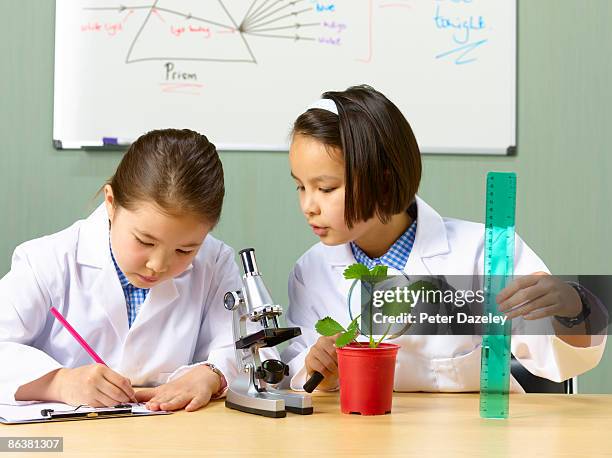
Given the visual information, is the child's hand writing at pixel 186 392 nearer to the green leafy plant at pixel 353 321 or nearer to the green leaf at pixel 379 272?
the green leafy plant at pixel 353 321

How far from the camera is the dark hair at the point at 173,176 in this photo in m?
1.37

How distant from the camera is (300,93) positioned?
2.22 m

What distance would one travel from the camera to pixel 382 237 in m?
1.60

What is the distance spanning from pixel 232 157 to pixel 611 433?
1377 mm

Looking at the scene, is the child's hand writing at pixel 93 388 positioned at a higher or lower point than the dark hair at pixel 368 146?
lower

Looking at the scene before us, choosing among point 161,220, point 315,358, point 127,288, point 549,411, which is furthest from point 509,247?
point 127,288

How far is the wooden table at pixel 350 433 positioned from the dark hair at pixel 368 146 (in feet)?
1.27

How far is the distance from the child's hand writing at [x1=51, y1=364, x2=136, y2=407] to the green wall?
3.41ft

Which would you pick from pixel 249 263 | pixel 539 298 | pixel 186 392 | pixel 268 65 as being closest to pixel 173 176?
pixel 249 263

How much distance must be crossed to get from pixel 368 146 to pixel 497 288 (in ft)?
1.34

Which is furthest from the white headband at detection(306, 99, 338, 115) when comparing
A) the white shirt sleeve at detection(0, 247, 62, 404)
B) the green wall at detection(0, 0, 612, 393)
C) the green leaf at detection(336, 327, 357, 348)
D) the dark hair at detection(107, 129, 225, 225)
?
the green wall at detection(0, 0, 612, 393)

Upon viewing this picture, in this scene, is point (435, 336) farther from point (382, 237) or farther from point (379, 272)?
point (379, 272)

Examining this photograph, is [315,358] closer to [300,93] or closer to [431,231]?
A: [431,231]

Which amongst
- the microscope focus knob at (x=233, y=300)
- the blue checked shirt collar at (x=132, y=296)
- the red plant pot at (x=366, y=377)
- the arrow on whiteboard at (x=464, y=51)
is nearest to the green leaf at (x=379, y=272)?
the red plant pot at (x=366, y=377)
